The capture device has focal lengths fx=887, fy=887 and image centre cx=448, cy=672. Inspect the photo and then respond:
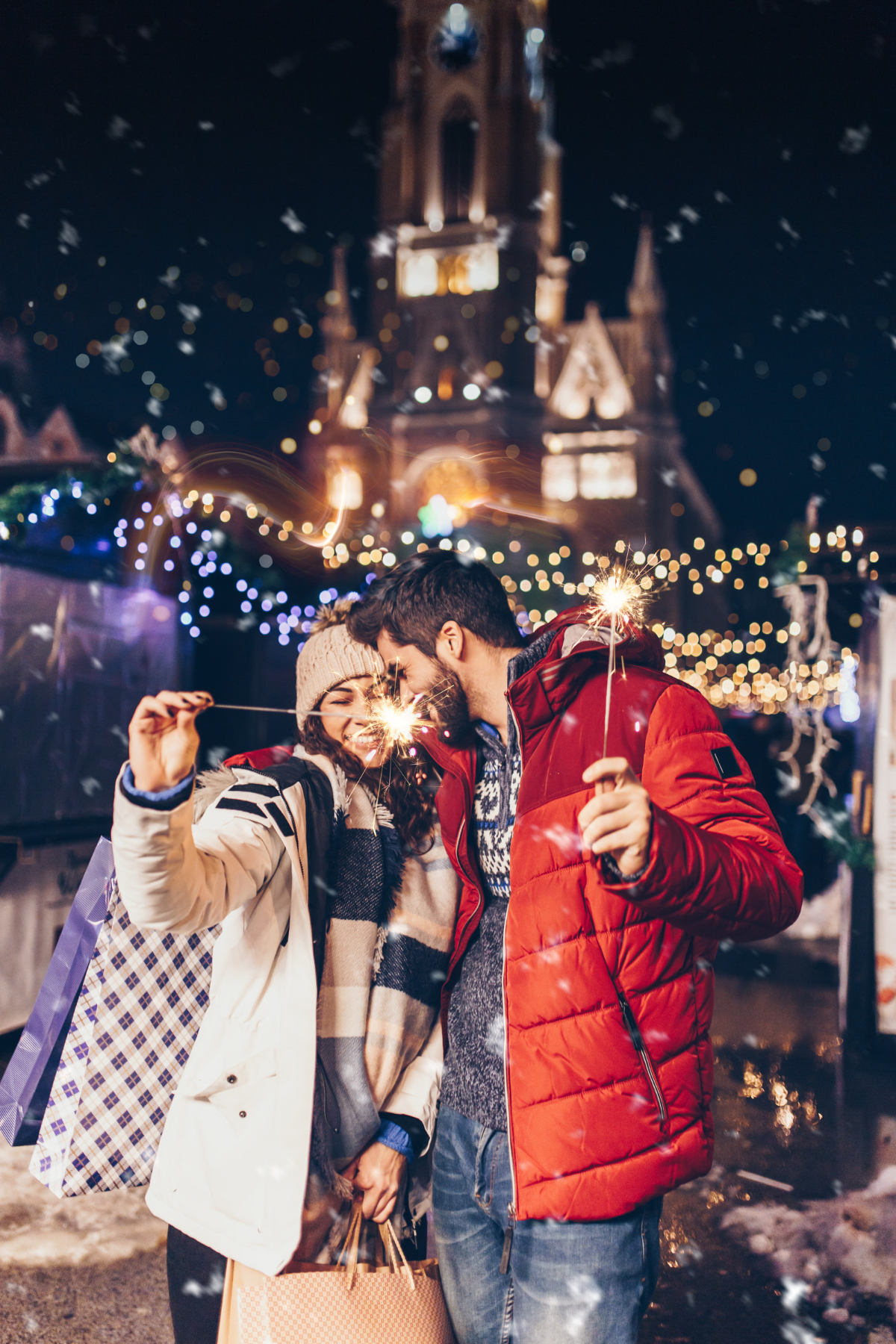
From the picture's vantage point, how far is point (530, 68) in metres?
41.6

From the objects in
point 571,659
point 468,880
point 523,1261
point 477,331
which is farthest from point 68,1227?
point 477,331

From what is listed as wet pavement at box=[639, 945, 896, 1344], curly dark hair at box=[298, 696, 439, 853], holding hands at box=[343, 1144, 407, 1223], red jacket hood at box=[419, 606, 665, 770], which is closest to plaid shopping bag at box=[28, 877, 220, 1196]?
holding hands at box=[343, 1144, 407, 1223]

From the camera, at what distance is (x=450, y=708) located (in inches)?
87.1

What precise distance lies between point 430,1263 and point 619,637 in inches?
60.3

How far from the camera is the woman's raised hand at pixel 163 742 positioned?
1.56 meters

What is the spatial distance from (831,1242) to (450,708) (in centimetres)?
347

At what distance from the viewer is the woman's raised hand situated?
→ 1564 mm

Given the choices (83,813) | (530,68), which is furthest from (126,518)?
(530,68)

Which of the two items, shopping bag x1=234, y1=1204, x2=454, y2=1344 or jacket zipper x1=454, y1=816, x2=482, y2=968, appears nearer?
shopping bag x1=234, y1=1204, x2=454, y2=1344

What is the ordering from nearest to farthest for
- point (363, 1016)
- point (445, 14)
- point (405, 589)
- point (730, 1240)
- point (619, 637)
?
point (619, 637), point (363, 1016), point (405, 589), point (730, 1240), point (445, 14)

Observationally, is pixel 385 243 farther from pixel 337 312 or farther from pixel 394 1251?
pixel 394 1251

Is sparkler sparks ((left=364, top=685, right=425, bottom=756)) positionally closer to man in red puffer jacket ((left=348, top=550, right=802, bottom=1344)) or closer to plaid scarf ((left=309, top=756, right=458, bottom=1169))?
plaid scarf ((left=309, top=756, right=458, bottom=1169))

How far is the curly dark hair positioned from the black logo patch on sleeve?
85cm

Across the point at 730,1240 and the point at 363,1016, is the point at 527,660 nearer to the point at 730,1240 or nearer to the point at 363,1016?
the point at 363,1016
